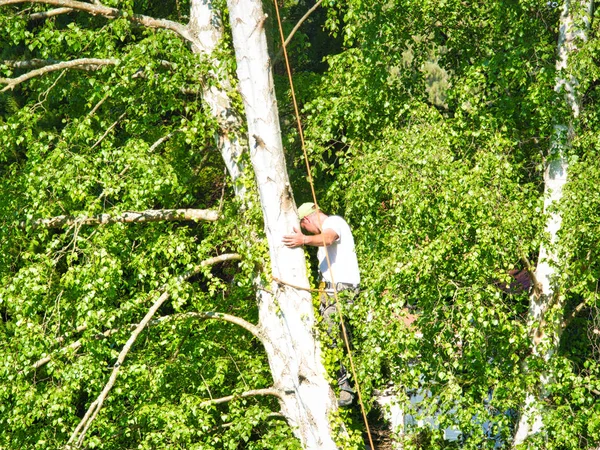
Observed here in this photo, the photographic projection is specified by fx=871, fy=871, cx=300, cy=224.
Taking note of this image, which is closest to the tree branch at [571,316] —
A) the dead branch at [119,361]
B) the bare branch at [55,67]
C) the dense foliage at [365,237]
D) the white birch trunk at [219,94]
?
the dense foliage at [365,237]

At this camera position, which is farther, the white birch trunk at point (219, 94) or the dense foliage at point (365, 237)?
the dense foliage at point (365, 237)

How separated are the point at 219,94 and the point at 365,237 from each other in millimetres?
2036

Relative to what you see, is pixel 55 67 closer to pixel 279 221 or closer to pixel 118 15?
pixel 118 15

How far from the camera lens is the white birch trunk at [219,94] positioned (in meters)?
7.28

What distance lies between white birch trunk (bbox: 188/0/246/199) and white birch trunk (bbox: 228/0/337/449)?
29.9 inches

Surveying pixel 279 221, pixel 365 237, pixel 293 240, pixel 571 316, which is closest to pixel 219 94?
pixel 279 221

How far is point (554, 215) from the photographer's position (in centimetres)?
818

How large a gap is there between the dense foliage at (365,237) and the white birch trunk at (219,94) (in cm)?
16

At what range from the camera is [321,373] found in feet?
21.9

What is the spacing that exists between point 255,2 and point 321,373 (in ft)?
9.22

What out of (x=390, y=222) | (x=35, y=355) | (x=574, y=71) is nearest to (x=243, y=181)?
(x=390, y=222)

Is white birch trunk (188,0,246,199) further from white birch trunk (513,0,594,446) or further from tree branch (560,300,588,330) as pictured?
tree branch (560,300,588,330)

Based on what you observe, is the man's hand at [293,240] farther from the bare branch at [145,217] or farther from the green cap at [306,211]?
the bare branch at [145,217]

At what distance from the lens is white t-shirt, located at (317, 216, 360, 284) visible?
702 centimetres
